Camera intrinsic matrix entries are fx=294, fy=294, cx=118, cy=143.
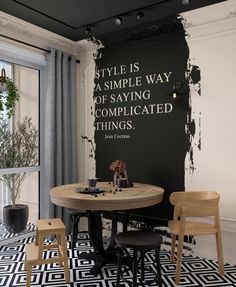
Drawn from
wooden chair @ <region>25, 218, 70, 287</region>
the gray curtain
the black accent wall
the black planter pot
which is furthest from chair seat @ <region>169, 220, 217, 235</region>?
the black planter pot

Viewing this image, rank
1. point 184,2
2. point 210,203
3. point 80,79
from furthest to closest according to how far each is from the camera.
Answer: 1. point 80,79
2. point 184,2
3. point 210,203

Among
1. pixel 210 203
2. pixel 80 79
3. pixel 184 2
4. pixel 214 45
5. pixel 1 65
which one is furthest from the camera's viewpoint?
pixel 80 79

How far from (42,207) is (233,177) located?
2.54 meters

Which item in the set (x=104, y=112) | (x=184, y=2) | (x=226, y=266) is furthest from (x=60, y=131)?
(x=226, y=266)

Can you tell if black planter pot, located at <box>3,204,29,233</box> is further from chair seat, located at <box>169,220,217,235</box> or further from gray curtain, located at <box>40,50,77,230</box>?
chair seat, located at <box>169,220,217,235</box>

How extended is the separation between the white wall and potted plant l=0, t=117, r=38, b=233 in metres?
2.25

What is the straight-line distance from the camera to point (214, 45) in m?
3.36

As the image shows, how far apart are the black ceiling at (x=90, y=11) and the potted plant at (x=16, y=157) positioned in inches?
55.7

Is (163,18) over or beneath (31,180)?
over

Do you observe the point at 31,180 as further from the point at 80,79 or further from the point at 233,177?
the point at 233,177

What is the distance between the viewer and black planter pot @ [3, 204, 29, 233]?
4.00 m

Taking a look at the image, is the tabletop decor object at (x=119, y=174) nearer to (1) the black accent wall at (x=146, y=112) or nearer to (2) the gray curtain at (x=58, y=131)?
(1) the black accent wall at (x=146, y=112)

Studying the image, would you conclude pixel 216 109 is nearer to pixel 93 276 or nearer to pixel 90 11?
pixel 90 11

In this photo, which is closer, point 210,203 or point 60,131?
point 210,203
